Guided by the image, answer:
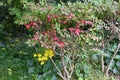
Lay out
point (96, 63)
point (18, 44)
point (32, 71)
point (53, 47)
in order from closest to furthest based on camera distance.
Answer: point (53, 47) → point (32, 71) → point (96, 63) → point (18, 44)

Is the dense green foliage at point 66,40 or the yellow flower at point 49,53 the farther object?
the yellow flower at point 49,53

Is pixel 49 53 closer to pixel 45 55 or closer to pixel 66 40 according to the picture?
pixel 45 55

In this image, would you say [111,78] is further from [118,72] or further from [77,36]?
[77,36]

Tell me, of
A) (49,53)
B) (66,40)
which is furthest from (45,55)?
(66,40)

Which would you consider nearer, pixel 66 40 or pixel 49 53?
pixel 66 40

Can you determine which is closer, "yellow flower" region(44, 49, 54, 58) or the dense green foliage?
the dense green foliage

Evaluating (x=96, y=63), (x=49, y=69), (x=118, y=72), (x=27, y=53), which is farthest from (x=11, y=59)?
(x=118, y=72)

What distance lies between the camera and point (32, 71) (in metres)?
5.13

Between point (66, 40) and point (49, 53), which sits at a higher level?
point (66, 40)

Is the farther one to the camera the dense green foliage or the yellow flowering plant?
the yellow flowering plant

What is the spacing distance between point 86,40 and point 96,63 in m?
1.16

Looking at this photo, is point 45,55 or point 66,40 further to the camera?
point 45,55

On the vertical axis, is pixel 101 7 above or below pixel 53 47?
above

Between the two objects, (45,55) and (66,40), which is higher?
(66,40)
